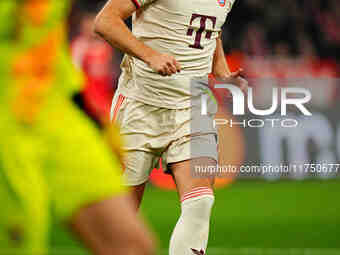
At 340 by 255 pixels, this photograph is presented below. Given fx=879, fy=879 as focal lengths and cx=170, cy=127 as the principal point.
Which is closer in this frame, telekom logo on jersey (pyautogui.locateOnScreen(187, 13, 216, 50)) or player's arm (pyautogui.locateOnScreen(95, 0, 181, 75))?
player's arm (pyautogui.locateOnScreen(95, 0, 181, 75))

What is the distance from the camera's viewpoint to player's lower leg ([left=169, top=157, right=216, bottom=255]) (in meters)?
4.49

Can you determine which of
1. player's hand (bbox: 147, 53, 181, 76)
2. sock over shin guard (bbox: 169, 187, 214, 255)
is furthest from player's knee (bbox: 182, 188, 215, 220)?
player's hand (bbox: 147, 53, 181, 76)

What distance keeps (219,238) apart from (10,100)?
5.52 meters

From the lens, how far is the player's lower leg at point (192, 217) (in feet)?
14.7

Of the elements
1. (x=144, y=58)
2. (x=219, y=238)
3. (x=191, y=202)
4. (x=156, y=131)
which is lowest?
(x=219, y=238)

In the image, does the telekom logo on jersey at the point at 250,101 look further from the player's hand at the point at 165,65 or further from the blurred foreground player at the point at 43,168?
the blurred foreground player at the point at 43,168

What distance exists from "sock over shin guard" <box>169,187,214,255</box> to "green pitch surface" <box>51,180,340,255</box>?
2676 millimetres

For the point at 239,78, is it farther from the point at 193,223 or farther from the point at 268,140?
the point at 268,140

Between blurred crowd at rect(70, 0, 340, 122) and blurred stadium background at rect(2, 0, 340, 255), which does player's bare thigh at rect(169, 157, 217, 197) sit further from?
blurred crowd at rect(70, 0, 340, 122)

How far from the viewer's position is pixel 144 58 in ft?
14.9

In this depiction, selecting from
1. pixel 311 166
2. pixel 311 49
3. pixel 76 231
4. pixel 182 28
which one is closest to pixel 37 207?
pixel 76 231

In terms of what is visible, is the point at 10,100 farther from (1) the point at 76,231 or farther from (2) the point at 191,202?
(2) the point at 191,202

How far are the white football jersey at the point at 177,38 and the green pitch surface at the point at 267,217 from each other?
105 inches

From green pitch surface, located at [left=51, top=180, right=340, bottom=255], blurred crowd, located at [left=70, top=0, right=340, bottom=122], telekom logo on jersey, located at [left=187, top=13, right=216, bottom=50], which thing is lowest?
green pitch surface, located at [left=51, top=180, right=340, bottom=255]
